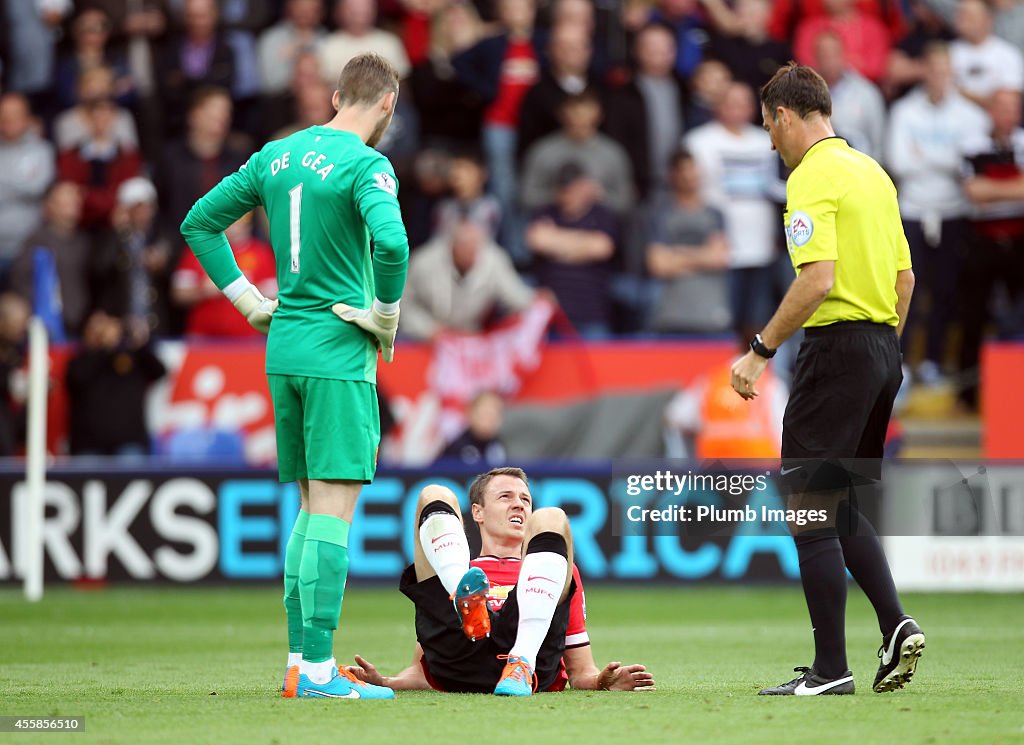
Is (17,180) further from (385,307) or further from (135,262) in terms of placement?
(385,307)

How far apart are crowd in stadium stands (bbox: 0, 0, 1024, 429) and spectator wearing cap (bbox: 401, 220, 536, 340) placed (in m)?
0.02

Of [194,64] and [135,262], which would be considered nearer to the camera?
[135,262]

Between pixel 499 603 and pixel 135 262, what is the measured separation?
8820 mm

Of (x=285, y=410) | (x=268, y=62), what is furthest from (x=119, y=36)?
(x=285, y=410)

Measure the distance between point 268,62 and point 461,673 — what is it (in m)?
10.5

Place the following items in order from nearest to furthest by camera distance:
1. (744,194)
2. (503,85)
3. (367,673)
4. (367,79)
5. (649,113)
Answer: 1. (367,79)
2. (367,673)
3. (744,194)
4. (503,85)
5. (649,113)

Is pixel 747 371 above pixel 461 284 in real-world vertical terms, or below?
below

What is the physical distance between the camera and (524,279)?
49.9ft

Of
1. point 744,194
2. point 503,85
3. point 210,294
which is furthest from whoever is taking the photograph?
point 503,85

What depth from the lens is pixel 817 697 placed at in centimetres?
616

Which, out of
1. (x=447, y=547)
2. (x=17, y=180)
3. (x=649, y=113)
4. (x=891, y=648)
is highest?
(x=649, y=113)

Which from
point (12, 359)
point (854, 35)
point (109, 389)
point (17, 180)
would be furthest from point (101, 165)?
point (854, 35)

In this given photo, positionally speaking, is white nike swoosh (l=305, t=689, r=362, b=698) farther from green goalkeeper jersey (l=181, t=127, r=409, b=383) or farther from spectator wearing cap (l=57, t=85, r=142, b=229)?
spectator wearing cap (l=57, t=85, r=142, b=229)

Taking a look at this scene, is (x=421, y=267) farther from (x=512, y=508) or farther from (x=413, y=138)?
(x=512, y=508)
